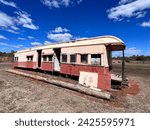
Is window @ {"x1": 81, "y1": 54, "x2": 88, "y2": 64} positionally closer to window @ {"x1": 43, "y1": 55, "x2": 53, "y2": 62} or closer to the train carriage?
the train carriage

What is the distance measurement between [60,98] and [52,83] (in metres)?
4.41

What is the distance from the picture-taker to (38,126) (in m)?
5.40

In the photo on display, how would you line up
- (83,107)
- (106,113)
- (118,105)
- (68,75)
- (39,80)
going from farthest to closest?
(68,75)
(39,80)
(118,105)
(83,107)
(106,113)

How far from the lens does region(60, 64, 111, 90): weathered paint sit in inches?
451

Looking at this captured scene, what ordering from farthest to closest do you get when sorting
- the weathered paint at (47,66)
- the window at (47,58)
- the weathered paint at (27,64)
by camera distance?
the weathered paint at (27,64) → the window at (47,58) → the weathered paint at (47,66)

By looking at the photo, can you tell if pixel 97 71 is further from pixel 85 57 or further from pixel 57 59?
pixel 57 59

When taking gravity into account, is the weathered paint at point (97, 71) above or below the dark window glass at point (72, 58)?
below

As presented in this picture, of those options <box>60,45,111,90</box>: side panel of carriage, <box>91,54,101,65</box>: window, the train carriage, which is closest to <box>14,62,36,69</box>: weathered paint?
the train carriage

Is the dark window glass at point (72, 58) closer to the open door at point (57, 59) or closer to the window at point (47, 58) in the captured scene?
the open door at point (57, 59)

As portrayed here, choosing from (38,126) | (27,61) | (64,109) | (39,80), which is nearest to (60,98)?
(64,109)

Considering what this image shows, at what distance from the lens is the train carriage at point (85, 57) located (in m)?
12.6

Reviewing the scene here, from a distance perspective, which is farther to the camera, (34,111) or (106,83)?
(106,83)

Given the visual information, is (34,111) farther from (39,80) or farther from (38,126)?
(39,80)

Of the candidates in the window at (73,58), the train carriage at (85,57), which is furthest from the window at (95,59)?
the window at (73,58)
